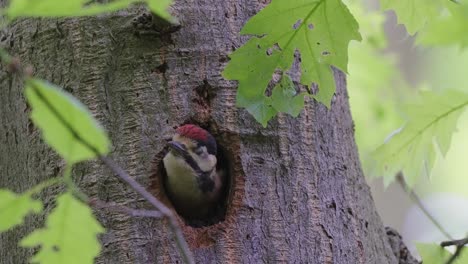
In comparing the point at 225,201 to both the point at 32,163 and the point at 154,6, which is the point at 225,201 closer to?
the point at 32,163

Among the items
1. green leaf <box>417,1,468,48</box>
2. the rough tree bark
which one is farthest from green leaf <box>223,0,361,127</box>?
green leaf <box>417,1,468,48</box>

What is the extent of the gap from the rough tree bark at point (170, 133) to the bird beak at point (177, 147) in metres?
0.03

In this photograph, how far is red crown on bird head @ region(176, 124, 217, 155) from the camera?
1715mm

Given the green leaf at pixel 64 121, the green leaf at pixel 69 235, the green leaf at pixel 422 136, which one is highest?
the green leaf at pixel 422 136

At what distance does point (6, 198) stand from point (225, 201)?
89 centimetres

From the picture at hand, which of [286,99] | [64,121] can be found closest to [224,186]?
[286,99]

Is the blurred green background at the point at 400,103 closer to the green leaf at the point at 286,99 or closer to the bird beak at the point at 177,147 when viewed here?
the green leaf at the point at 286,99

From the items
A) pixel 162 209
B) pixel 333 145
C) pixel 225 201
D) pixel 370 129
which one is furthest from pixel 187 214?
pixel 370 129

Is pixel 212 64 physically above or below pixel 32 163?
above

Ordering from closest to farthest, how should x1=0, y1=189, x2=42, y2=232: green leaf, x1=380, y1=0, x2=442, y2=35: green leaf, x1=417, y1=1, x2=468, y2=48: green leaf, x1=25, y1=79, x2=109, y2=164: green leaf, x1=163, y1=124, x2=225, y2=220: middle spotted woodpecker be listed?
x1=25, y1=79, x2=109, y2=164: green leaf
x1=0, y1=189, x2=42, y2=232: green leaf
x1=380, y1=0, x2=442, y2=35: green leaf
x1=163, y1=124, x2=225, y2=220: middle spotted woodpecker
x1=417, y1=1, x2=468, y2=48: green leaf

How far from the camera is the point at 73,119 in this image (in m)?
0.91

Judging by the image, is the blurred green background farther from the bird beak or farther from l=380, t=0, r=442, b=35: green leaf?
the bird beak

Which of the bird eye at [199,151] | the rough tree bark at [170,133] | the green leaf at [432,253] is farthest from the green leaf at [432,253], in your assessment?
the bird eye at [199,151]

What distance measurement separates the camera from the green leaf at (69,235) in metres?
1.10
